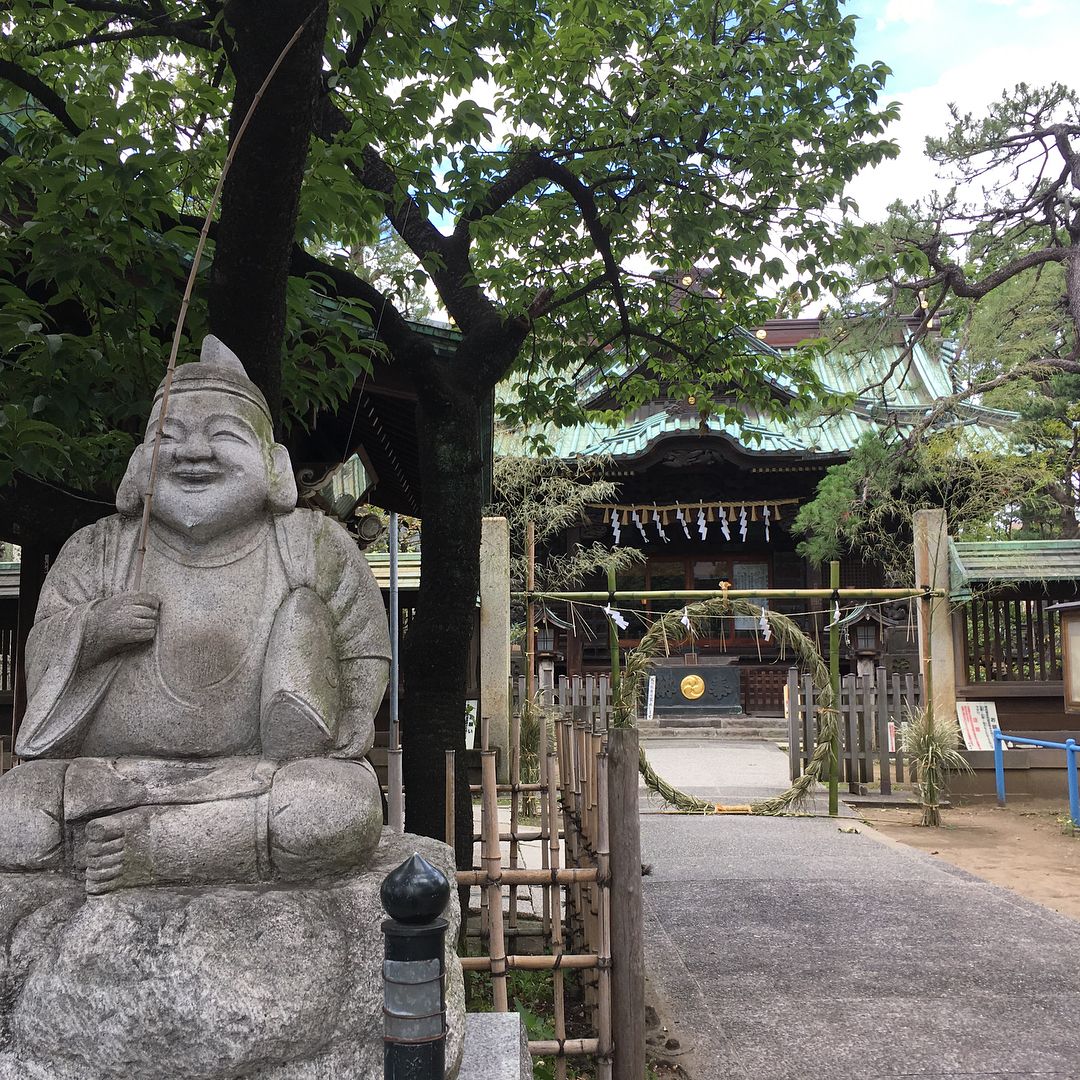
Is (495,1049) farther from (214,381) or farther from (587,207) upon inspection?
(587,207)

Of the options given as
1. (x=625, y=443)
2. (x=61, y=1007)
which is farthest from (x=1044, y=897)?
(x=625, y=443)

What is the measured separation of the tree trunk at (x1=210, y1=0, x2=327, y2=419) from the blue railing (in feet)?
26.7

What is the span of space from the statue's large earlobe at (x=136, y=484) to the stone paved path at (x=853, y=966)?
312cm

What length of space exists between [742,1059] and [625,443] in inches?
638

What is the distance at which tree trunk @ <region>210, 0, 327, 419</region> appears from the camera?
3.11 m

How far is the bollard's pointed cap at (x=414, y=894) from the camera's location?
1575 mm

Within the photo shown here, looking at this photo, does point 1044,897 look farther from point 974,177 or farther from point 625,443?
point 625,443

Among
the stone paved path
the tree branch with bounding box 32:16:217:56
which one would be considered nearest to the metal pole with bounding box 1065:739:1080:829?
the stone paved path

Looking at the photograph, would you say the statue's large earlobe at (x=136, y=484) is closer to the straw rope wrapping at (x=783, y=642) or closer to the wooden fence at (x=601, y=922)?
the wooden fence at (x=601, y=922)

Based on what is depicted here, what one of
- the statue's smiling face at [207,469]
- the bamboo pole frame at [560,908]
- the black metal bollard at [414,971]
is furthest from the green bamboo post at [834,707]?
the black metal bollard at [414,971]

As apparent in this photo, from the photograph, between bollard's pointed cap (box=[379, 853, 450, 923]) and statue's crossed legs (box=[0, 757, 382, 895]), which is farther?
statue's crossed legs (box=[0, 757, 382, 895])

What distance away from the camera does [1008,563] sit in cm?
1117

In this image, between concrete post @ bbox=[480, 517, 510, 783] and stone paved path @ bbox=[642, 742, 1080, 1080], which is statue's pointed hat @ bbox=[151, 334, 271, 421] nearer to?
stone paved path @ bbox=[642, 742, 1080, 1080]

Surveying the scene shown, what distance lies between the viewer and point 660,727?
1839 centimetres
